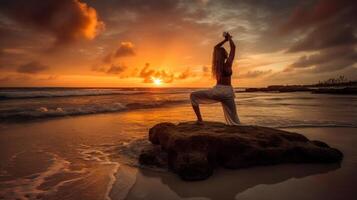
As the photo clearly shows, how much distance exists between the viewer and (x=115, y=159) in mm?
5941

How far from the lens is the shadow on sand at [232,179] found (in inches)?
155

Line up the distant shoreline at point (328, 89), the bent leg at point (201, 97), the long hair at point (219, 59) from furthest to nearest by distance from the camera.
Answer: the distant shoreline at point (328, 89)
the long hair at point (219, 59)
the bent leg at point (201, 97)

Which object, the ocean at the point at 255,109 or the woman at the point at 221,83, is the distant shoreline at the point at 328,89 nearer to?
the ocean at the point at 255,109

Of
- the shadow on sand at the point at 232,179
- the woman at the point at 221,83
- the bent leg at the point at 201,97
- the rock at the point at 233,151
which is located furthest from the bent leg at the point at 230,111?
the shadow on sand at the point at 232,179

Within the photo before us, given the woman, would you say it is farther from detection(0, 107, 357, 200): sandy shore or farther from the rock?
detection(0, 107, 357, 200): sandy shore

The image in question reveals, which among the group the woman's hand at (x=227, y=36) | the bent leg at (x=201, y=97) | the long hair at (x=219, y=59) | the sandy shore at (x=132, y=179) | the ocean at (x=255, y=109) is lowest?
the sandy shore at (x=132, y=179)

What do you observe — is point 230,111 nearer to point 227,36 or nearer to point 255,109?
point 227,36

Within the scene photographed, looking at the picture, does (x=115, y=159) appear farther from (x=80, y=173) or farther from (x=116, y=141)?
(x=116, y=141)

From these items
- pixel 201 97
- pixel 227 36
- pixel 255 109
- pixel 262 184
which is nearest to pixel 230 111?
pixel 201 97

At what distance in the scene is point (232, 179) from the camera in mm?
4488

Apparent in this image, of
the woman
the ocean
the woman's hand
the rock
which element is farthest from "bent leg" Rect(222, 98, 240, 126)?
the ocean

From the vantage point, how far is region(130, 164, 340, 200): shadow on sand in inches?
155

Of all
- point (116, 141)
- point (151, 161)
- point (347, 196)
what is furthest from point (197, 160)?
point (116, 141)

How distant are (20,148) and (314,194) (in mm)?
7437
